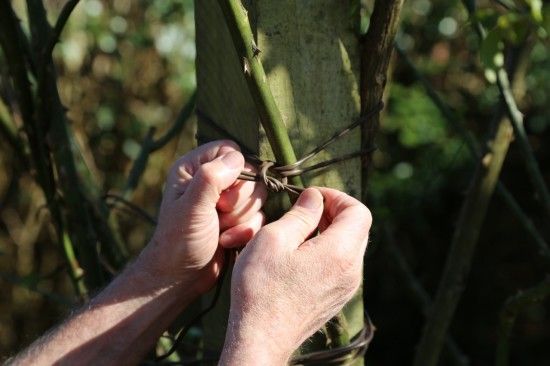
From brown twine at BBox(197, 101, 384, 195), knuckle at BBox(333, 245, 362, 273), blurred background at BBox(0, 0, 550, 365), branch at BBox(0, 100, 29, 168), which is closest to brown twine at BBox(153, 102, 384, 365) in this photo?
brown twine at BBox(197, 101, 384, 195)

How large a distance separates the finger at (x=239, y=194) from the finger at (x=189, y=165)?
2.1 inches

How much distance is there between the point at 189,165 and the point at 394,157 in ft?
10.6

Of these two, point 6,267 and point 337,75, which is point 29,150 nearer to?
point 337,75

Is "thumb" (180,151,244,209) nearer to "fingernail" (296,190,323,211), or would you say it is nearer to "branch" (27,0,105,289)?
"fingernail" (296,190,323,211)

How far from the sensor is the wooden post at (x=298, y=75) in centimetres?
132

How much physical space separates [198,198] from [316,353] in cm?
34

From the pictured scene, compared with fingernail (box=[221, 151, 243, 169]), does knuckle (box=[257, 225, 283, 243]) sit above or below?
below

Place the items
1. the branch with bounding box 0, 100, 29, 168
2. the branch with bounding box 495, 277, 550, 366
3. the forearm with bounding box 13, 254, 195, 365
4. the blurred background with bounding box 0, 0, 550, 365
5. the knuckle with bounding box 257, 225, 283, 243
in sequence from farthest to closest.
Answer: the blurred background with bounding box 0, 0, 550, 365 → the branch with bounding box 0, 100, 29, 168 → the branch with bounding box 495, 277, 550, 366 → the forearm with bounding box 13, 254, 195, 365 → the knuckle with bounding box 257, 225, 283, 243

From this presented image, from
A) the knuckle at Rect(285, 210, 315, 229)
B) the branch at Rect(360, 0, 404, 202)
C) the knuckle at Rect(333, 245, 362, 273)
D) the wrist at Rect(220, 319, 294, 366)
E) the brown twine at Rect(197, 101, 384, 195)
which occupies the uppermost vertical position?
the branch at Rect(360, 0, 404, 202)

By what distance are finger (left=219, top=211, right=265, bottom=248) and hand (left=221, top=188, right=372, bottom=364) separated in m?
0.08

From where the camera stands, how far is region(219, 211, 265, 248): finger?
1364mm

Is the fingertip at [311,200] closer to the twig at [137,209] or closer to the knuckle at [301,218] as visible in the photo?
the knuckle at [301,218]

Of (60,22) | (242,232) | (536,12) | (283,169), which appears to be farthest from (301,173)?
(60,22)

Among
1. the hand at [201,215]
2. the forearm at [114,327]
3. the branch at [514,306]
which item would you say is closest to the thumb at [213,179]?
the hand at [201,215]
